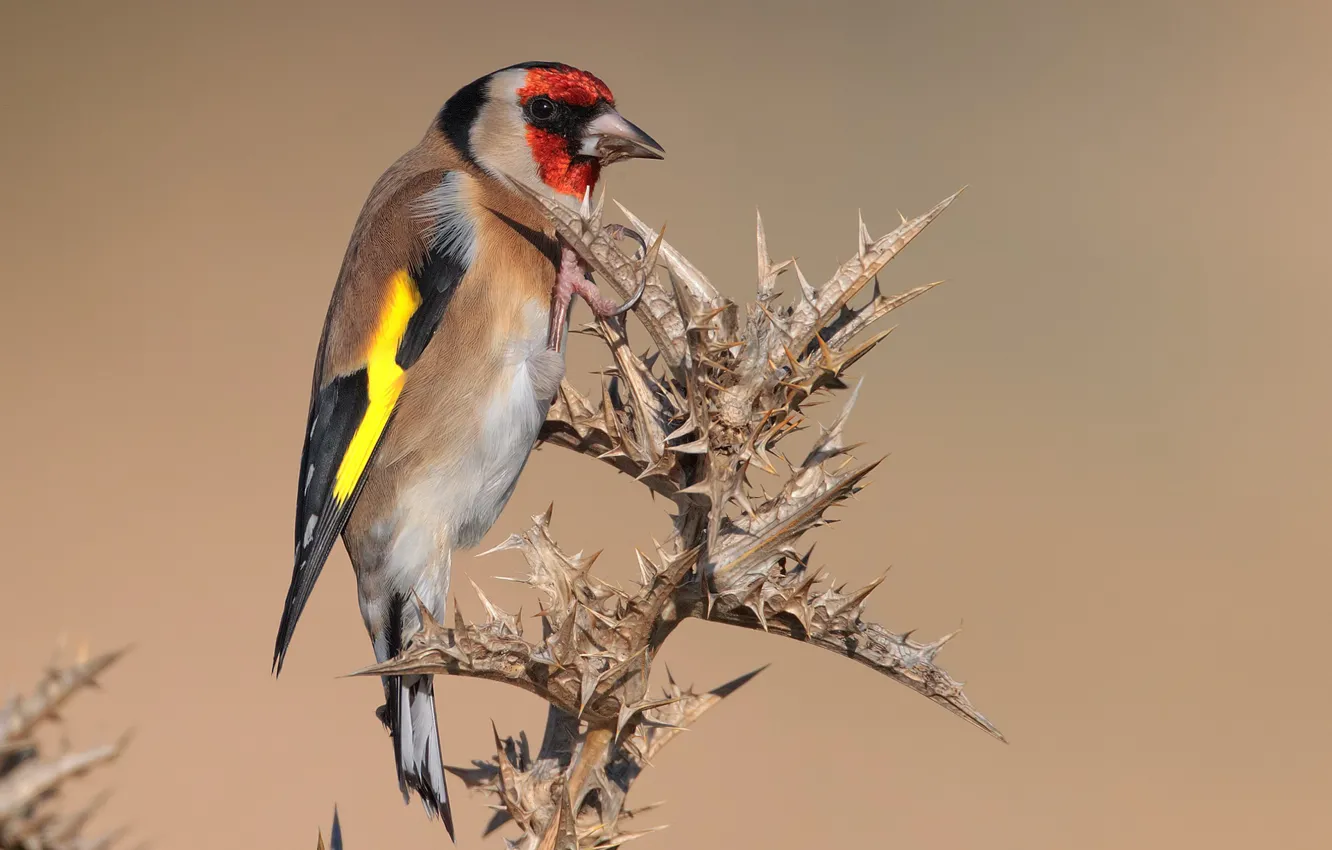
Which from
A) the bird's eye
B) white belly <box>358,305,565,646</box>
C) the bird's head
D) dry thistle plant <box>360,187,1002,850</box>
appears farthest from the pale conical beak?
dry thistle plant <box>360,187,1002,850</box>

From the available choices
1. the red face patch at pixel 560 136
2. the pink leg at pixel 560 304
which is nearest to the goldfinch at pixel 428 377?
the pink leg at pixel 560 304

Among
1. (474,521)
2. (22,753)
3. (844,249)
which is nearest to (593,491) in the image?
(844,249)

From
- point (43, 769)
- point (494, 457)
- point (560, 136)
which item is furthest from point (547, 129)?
point (43, 769)

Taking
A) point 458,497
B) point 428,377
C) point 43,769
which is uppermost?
point 428,377

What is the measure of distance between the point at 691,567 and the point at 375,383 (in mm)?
1371

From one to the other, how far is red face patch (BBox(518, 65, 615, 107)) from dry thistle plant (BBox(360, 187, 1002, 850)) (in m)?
1.30

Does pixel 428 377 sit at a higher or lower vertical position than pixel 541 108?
lower

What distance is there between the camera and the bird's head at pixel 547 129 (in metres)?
2.94

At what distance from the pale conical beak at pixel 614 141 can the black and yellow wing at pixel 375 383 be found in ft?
1.50

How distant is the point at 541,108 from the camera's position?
9.77 ft

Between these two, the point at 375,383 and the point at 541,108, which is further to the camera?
the point at 541,108

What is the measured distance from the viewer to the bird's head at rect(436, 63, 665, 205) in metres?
2.94

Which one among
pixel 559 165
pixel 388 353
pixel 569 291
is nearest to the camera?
pixel 569 291

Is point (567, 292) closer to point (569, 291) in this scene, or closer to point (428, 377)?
point (569, 291)
